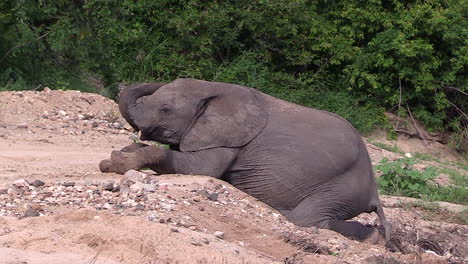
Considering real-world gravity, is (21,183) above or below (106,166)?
above

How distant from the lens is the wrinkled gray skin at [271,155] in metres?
8.21

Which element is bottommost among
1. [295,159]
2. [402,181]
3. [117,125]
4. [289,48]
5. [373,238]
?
[402,181]

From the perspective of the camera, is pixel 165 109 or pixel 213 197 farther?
pixel 165 109

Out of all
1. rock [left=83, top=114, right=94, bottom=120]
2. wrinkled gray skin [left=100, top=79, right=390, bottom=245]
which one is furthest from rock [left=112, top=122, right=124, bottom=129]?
wrinkled gray skin [left=100, top=79, right=390, bottom=245]

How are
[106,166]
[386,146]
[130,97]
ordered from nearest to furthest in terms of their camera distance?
1. [106,166]
2. [130,97]
3. [386,146]

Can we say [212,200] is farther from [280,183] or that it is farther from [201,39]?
[201,39]

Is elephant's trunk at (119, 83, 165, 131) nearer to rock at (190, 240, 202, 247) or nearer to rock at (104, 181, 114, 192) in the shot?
rock at (104, 181, 114, 192)

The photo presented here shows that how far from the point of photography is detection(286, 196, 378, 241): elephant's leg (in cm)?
823

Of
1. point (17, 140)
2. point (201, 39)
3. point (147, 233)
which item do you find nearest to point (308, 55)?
point (201, 39)

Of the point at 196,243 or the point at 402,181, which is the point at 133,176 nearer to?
the point at 196,243

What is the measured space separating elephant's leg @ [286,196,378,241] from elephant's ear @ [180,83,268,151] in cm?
79

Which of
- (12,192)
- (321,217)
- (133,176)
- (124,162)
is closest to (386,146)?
(321,217)

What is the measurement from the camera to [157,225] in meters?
6.20

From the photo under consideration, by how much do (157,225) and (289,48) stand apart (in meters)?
11.6
